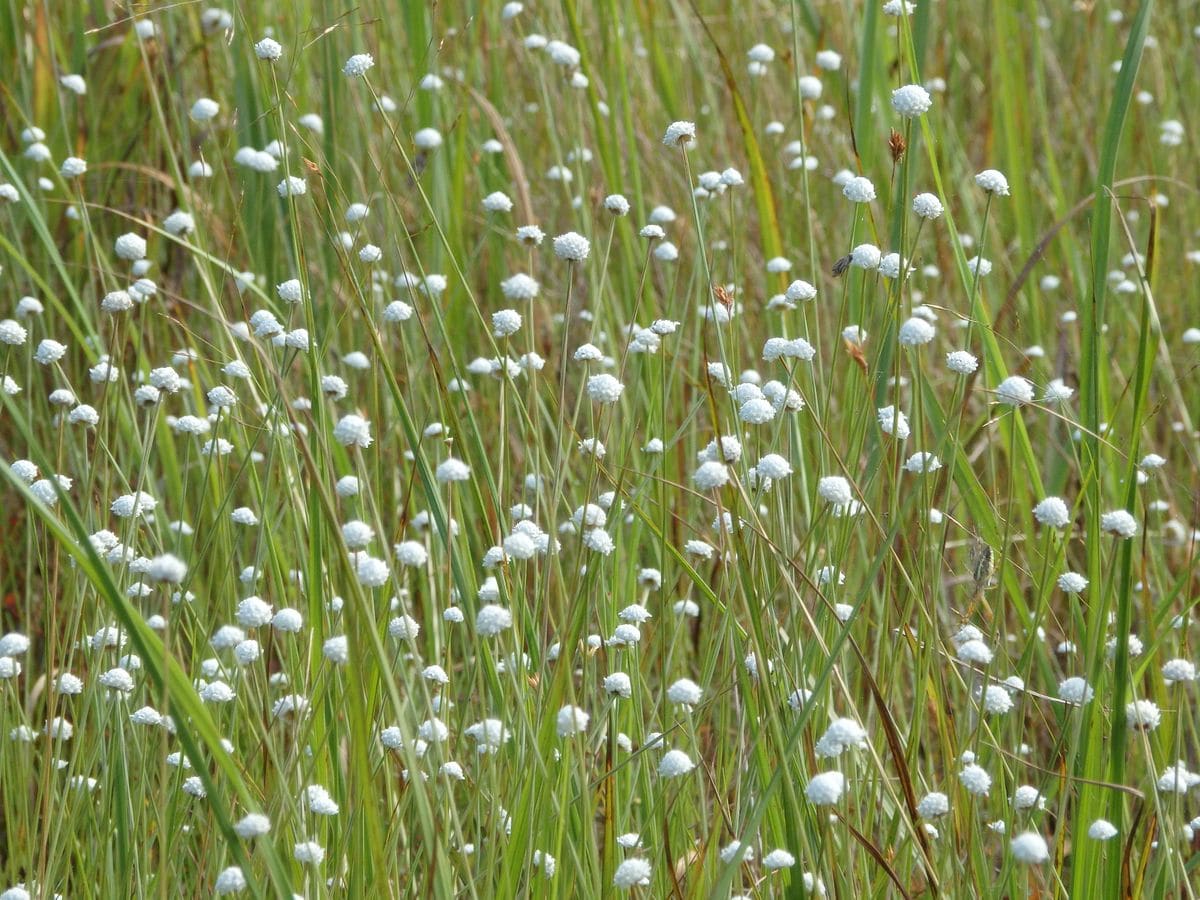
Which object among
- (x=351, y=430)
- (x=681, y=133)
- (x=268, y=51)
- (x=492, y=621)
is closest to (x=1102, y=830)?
(x=492, y=621)

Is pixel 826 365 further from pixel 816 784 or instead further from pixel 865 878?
pixel 816 784

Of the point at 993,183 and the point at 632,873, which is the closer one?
the point at 632,873

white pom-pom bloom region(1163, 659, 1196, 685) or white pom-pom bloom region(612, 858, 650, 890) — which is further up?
white pom-pom bloom region(612, 858, 650, 890)

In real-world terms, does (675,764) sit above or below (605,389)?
below

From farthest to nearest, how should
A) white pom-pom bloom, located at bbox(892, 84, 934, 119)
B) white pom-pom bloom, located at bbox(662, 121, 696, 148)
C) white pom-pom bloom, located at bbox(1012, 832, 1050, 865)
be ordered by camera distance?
1. white pom-pom bloom, located at bbox(662, 121, 696, 148)
2. white pom-pom bloom, located at bbox(892, 84, 934, 119)
3. white pom-pom bloom, located at bbox(1012, 832, 1050, 865)

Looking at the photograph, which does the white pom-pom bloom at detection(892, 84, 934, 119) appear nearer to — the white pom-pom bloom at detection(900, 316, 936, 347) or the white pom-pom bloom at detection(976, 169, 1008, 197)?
the white pom-pom bloom at detection(976, 169, 1008, 197)

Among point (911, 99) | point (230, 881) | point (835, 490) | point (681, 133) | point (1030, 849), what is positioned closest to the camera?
point (1030, 849)

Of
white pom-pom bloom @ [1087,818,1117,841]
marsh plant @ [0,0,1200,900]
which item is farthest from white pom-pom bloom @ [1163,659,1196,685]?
white pom-pom bloom @ [1087,818,1117,841]

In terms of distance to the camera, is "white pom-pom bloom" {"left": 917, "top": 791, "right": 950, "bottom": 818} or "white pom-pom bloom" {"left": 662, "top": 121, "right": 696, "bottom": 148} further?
"white pom-pom bloom" {"left": 662, "top": 121, "right": 696, "bottom": 148}

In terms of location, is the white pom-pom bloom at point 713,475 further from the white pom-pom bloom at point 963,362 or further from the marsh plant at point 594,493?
the white pom-pom bloom at point 963,362

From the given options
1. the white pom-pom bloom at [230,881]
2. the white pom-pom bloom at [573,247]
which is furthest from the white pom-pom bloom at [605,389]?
the white pom-pom bloom at [230,881]

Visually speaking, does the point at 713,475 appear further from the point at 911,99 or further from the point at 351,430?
the point at 911,99
